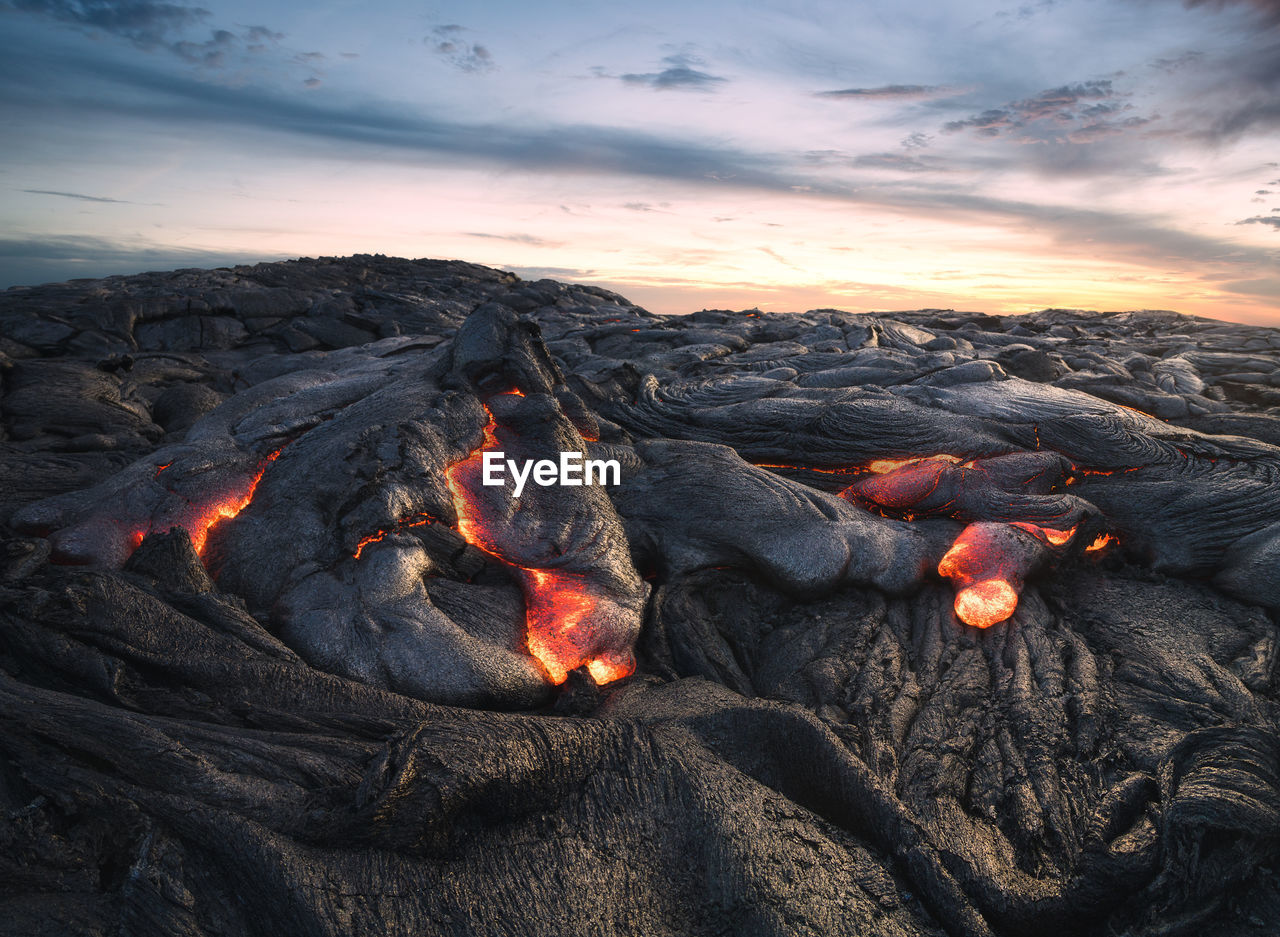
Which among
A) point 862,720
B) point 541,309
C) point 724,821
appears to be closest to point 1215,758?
point 862,720

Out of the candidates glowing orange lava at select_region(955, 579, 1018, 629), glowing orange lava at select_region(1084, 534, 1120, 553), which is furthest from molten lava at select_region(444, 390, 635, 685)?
glowing orange lava at select_region(1084, 534, 1120, 553)

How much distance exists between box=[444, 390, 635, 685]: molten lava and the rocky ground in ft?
0.12

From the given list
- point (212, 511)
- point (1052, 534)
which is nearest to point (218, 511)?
point (212, 511)

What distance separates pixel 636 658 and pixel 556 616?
1086mm

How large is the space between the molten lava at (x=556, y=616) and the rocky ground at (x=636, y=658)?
0.12ft

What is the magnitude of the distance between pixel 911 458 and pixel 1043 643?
3.93m

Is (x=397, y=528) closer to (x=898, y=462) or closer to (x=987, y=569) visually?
(x=987, y=569)

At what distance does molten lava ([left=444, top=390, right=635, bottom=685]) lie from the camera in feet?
25.3

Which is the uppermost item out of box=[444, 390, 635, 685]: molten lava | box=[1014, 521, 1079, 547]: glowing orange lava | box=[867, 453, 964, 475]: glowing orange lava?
box=[867, 453, 964, 475]: glowing orange lava

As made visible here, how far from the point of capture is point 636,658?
27.2 ft

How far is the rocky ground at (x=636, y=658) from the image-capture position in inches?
181

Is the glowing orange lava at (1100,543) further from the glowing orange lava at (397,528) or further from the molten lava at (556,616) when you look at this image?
the glowing orange lava at (397,528)

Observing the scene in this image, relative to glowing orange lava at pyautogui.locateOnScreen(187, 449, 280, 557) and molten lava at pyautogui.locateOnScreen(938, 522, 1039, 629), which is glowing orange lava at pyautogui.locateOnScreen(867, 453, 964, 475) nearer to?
molten lava at pyautogui.locateOnScreen(938, 522, 1039, 629)

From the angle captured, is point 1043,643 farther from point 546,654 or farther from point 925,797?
point 546,654
